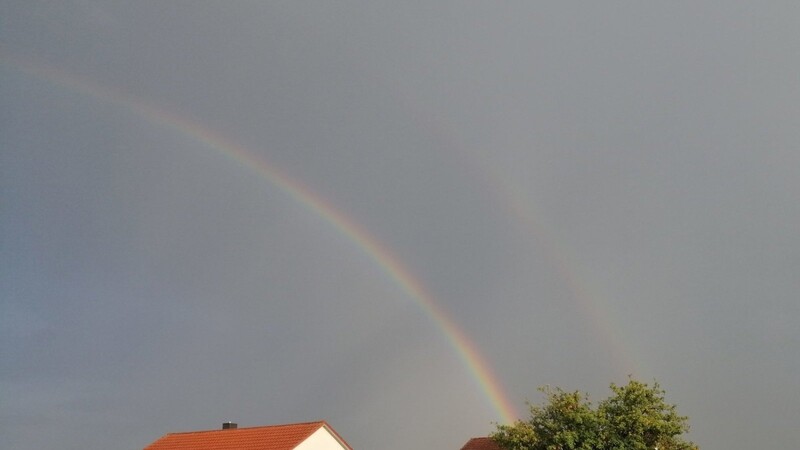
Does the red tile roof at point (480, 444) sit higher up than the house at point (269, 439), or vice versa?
the house at point (269, 439)

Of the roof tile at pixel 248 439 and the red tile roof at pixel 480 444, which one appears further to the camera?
the red tile roof at pixel 480 444

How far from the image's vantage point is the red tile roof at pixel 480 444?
169ft

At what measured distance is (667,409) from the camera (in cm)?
4119

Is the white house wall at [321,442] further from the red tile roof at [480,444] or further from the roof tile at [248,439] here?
the red tile roof at [480,444]

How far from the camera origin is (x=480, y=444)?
172ft

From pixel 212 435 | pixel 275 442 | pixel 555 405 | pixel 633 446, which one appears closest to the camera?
pixel 633 446

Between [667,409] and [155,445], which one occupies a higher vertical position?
[155,445]

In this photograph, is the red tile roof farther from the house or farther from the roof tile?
the roof tile

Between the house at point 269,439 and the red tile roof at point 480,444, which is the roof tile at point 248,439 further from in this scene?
the red tile roof at point 480,444

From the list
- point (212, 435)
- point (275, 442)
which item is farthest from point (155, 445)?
point (275, 442)

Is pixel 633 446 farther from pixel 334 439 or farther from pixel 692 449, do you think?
pixel 334 439

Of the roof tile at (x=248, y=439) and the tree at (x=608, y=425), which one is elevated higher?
the roof tile at (x=248, y=439)

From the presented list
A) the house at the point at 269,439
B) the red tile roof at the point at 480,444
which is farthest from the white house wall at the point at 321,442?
the red tile roof at the point at 480,444

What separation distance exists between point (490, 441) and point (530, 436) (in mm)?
10485
